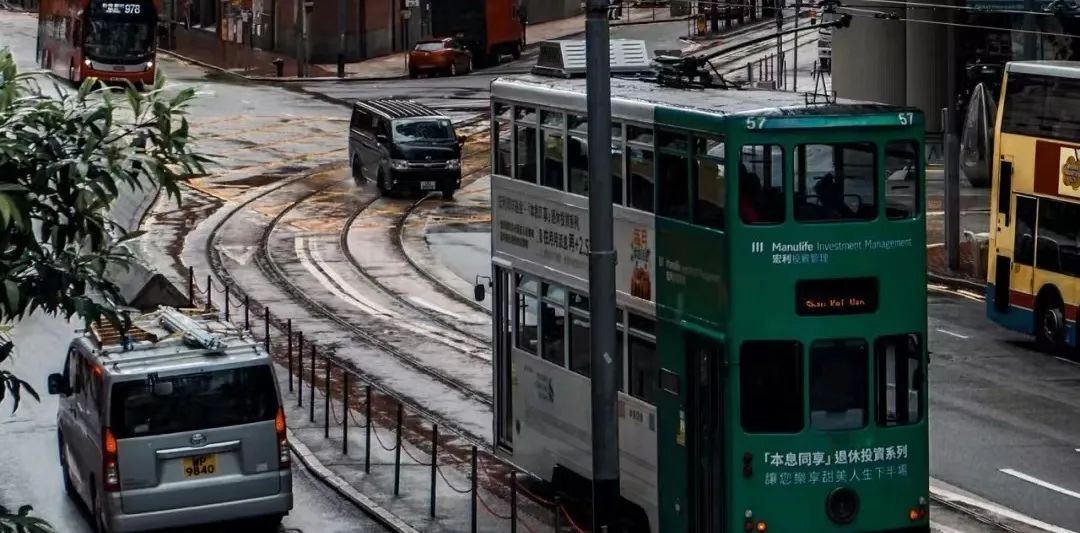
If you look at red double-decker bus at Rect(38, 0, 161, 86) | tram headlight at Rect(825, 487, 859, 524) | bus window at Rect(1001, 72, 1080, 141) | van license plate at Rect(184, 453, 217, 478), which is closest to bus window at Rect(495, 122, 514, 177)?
van license plate at Rect(184, 453, 217, 478)

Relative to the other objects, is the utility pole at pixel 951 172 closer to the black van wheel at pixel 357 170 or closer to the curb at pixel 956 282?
the curb at pixel 956 282

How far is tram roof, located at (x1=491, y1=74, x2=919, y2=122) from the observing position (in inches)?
596

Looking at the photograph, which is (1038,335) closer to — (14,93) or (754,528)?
(754,528)

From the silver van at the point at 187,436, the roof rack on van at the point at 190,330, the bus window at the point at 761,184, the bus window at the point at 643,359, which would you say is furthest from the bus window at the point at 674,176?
the roof rack on van at the point at 190,330

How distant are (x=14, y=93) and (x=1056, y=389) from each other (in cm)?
1977

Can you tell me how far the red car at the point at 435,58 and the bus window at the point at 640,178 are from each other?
58.0 m

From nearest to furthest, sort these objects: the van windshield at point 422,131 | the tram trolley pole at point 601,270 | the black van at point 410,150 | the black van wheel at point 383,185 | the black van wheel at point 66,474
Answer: the tram trolley pole at point 601,270 → the black van wheel at point 66,474 → the black van at point 410,150 → the van windshield at point 422,131 → the black van wheel at point 383,185

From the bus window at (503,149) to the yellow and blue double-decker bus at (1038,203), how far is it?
36.0 feet

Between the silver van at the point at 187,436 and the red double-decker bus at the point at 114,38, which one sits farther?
the red double-decker bus at the point at 114,38

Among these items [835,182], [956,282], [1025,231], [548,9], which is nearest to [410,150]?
[956,282]

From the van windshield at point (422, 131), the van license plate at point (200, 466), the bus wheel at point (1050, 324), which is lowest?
the bus wheel at point (1050, 324)

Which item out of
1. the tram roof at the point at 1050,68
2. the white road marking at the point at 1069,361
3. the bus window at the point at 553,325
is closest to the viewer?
the bus window at the point at 553,325

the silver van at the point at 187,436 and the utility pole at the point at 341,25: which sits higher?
the utility pole at the point at 341,25

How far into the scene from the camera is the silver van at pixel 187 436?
17891mm
